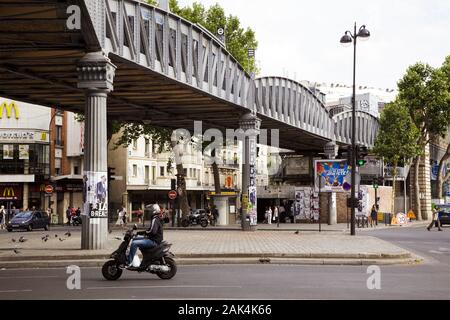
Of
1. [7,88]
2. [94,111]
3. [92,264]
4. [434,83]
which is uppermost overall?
[434,83]

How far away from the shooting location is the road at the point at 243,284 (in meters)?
13.0

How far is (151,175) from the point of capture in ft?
243

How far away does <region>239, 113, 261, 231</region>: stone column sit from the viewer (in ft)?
128

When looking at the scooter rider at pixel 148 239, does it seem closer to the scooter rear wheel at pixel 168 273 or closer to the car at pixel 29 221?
the scooter rear wheel at pixel 168 273

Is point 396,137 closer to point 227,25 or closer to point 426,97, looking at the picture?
point 426,97

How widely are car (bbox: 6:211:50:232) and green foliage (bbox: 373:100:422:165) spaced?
29.8 metres

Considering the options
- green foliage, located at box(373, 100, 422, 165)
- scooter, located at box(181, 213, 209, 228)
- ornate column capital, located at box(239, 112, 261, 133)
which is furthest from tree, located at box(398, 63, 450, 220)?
ornate column capital, located at box(239, 112, 261, 133)

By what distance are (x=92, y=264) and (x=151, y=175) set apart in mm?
54504

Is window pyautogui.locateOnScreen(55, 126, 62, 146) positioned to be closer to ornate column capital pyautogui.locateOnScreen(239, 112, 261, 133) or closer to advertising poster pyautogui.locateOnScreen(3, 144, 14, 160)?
advertising poster pyautogui.locateOnScreen(3, 144, 14, 160)

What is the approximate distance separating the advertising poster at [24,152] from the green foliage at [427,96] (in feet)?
113

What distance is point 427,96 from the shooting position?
222 ft

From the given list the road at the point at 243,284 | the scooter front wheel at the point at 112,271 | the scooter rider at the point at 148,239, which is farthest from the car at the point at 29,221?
the scooter rider at the point at 148,239
